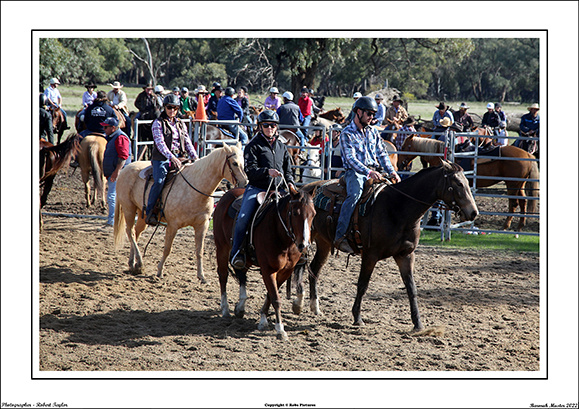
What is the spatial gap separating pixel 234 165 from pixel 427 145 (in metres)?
7.90

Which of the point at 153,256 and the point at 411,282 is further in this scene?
the point at 153,256

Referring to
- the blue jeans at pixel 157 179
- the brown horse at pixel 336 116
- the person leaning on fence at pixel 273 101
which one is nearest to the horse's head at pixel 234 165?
the blue jeans at pixel 157 179

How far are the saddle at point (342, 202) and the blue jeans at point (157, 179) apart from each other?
8.36 ft

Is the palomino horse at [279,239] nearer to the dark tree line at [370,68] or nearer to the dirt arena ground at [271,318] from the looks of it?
the dirt arena ground at [271,318]

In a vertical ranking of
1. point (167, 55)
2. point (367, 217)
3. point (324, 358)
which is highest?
point (167, 55)

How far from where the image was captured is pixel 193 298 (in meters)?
7.86

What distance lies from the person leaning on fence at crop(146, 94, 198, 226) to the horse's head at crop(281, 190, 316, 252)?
3312 millimetres

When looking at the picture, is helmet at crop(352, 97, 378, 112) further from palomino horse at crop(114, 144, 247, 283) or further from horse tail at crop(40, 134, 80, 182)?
horse tail at crop(40, 134, 80, 182)

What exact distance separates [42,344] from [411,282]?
3995 mm

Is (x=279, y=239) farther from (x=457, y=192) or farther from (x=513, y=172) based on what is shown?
(x=513, y=172)

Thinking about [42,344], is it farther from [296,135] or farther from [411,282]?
[296,135]

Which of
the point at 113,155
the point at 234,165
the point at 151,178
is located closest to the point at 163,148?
the point at 151,178

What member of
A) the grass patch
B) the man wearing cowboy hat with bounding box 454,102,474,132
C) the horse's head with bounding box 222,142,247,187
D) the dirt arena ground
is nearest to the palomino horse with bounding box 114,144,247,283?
the horse's head with bounding box 222,142,247,187


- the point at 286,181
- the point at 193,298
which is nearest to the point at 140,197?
the point at 193,298
